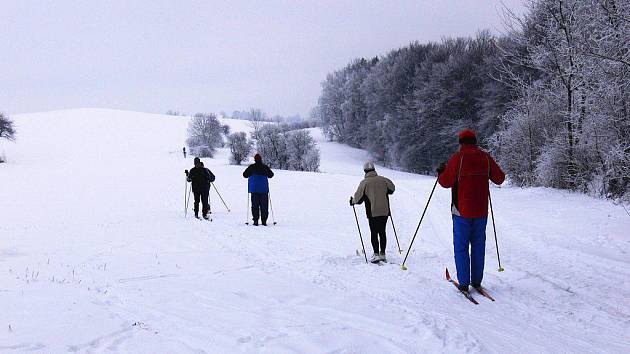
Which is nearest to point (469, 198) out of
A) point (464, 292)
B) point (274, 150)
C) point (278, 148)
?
point (464, 292)

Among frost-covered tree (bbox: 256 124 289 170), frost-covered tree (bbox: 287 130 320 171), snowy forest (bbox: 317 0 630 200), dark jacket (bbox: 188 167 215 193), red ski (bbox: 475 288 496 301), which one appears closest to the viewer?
red ski (bbox: 475 288 496 301)

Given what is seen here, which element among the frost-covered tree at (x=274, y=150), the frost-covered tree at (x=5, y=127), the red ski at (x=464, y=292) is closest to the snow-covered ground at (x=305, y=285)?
the red ski at (x=464, y=292)

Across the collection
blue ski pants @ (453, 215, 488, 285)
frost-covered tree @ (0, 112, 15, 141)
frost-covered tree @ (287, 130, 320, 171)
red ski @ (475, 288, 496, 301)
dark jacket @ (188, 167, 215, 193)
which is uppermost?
frost-covered tree @ (0, 112, 15, 141)

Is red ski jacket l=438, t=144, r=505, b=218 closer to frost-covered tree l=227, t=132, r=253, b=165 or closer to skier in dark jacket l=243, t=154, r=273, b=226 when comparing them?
skier in dark jacket l=243, t=154, r=273, b=226

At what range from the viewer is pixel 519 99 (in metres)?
21.7

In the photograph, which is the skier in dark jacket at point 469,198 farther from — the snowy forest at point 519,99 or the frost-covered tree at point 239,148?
the frost-covered tree at point 239,148

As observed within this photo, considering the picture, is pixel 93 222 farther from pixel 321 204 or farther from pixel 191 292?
pixel 191 292

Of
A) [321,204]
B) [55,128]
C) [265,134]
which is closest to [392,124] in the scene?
[265,134]

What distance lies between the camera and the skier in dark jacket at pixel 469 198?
5559mm

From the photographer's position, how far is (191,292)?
5.39 metres

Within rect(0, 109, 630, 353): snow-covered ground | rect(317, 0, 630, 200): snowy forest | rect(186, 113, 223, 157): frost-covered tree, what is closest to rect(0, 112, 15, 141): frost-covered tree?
rect(186, 113, 223, 157): frost-covered tree

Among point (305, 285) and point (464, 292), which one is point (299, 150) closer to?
point (305, 285)

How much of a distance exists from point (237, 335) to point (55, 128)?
3270 inches

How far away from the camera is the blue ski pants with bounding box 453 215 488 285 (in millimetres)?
5633
